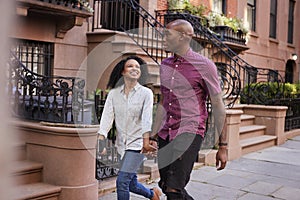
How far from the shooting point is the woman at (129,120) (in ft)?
13.9

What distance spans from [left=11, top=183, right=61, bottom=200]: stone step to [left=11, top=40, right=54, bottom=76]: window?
4282 mm

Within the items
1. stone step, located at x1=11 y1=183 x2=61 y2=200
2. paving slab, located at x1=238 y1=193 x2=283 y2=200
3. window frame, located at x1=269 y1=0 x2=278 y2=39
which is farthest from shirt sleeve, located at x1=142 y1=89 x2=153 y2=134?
window frame, located at x1=269 y1=0 x2=278 y2=39

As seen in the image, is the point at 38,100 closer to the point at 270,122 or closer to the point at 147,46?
the point at 147,46

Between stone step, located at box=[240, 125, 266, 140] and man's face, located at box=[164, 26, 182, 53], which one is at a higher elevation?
man's face, located at box=[164, 26, 182, 53]

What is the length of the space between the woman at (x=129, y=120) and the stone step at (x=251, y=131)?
18.2ft

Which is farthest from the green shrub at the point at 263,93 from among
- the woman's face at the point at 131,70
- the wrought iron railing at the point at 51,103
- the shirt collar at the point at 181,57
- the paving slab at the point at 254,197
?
the shirt collar at the point at 181,57

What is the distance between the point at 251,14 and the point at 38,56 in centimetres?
1163

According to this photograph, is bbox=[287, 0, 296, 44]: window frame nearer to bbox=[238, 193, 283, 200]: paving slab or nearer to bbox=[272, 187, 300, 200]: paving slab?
bbox=[272, 187, 300, 200]: paving slab

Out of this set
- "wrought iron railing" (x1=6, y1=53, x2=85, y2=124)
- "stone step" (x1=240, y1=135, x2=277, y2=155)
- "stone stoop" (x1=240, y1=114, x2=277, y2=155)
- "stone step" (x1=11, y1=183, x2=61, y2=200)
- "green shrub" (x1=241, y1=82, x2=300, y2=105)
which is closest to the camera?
"stone step" (x1=11, y1=183, x2=61, y2=200)

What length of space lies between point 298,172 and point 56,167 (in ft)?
15.3

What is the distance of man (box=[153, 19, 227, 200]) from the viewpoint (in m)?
3.61

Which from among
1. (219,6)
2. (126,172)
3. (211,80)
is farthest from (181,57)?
(219,6)

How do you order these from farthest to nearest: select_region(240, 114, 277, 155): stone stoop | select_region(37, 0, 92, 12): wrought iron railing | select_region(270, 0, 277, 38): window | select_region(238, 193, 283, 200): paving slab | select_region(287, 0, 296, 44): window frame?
select_region(287, 0, 296, 44): window frame, select_region(270, 0, 277, 38): window, select_region(240, 114, 277, 155): stone stoop, select_region(37, 0, 92, 12): wrought iron railing, select_region(238, 193, 283, 200): paving slab

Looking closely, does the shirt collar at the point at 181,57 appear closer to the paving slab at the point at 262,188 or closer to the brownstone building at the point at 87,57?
the brownstone building at the point at 87,57
